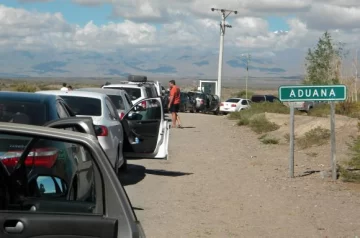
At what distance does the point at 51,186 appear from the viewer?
4785 millimetres

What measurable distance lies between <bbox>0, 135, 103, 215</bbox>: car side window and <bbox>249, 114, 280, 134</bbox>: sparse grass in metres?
21.7

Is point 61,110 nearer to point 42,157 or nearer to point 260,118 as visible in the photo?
point 42,157

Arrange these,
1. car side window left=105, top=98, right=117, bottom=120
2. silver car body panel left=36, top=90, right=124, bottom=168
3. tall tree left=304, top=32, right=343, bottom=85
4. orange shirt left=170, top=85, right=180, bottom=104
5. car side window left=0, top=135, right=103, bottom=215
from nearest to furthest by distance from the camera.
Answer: car side window left=0, top=135, right=103, bottom=215, silver car body panel left=36, top=90, right=124, bottom=168, car side window left=105, top=98, right=117, bottom=120, orange shirt left=170, top=85, right=180, bottom=104, tall tree left=304, top=32, right=343, bottom=85

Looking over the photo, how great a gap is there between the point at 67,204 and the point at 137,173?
10193mm

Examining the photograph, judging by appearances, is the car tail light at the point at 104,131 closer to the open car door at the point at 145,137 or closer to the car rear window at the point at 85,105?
the car rear window at the point at 85,105

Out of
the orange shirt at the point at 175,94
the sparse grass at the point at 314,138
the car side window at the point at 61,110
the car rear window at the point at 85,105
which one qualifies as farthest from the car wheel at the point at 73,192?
the orange shirt at the point at 175,94

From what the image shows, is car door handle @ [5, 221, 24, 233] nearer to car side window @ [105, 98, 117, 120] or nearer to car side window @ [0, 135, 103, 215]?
car side window @ [0, 135, 103, 215]

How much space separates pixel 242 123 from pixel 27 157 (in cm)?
2753


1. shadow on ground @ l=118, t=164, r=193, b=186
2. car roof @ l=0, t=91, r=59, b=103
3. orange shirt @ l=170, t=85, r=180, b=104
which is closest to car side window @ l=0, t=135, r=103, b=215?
car roof @ l=0, t=91, r=59, b=103

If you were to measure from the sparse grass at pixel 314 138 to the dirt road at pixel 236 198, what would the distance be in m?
1.54

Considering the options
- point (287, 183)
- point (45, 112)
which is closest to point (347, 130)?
point (287, 183)

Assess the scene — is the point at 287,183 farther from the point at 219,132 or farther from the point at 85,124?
the point at 219,132

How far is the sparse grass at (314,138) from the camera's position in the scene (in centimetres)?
2001

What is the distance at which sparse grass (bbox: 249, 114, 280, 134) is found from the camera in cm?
2692
